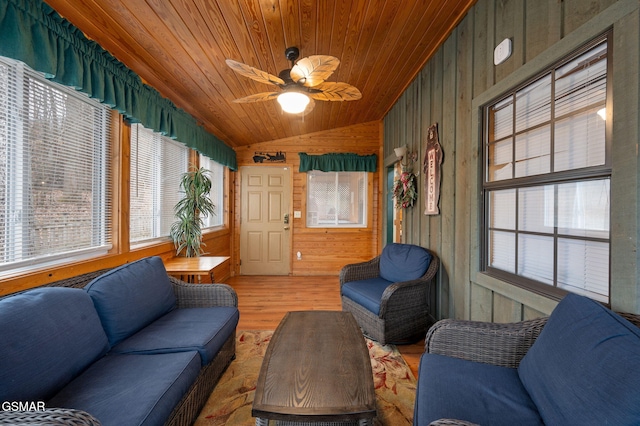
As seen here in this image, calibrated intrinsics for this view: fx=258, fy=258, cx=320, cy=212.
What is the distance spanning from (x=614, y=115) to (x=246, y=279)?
455 centimetres

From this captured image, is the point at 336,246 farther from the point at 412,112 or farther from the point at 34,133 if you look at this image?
the point at 34,133

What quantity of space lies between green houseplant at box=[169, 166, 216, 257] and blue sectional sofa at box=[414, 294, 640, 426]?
2580 mm

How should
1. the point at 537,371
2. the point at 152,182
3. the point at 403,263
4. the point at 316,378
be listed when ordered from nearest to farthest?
1. the point at 537,371
2. the point at 316,378
3. the point at 403,263
4. the point at 152,182

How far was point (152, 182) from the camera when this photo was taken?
276cm

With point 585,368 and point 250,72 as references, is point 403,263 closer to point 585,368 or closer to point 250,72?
point 585,368

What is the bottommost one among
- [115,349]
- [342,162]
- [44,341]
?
[115,349]

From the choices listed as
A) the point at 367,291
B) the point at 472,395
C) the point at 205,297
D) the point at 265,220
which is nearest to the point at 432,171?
the point at 367,291

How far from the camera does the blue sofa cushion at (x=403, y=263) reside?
2502 mm

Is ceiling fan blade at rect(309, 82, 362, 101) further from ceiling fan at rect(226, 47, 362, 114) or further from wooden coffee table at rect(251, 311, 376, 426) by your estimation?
wooden coffee table at rect(251, 311, 376, 426)

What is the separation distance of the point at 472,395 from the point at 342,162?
4055mm

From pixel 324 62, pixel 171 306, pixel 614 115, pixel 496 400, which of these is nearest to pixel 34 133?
pixel 171 306

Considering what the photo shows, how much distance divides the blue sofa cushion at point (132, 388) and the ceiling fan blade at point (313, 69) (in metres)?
1.92

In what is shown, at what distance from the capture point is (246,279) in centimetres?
453

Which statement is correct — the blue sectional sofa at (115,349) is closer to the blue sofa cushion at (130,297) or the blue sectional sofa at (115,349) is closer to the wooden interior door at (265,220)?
the blue sofa cushion at (130,297)
